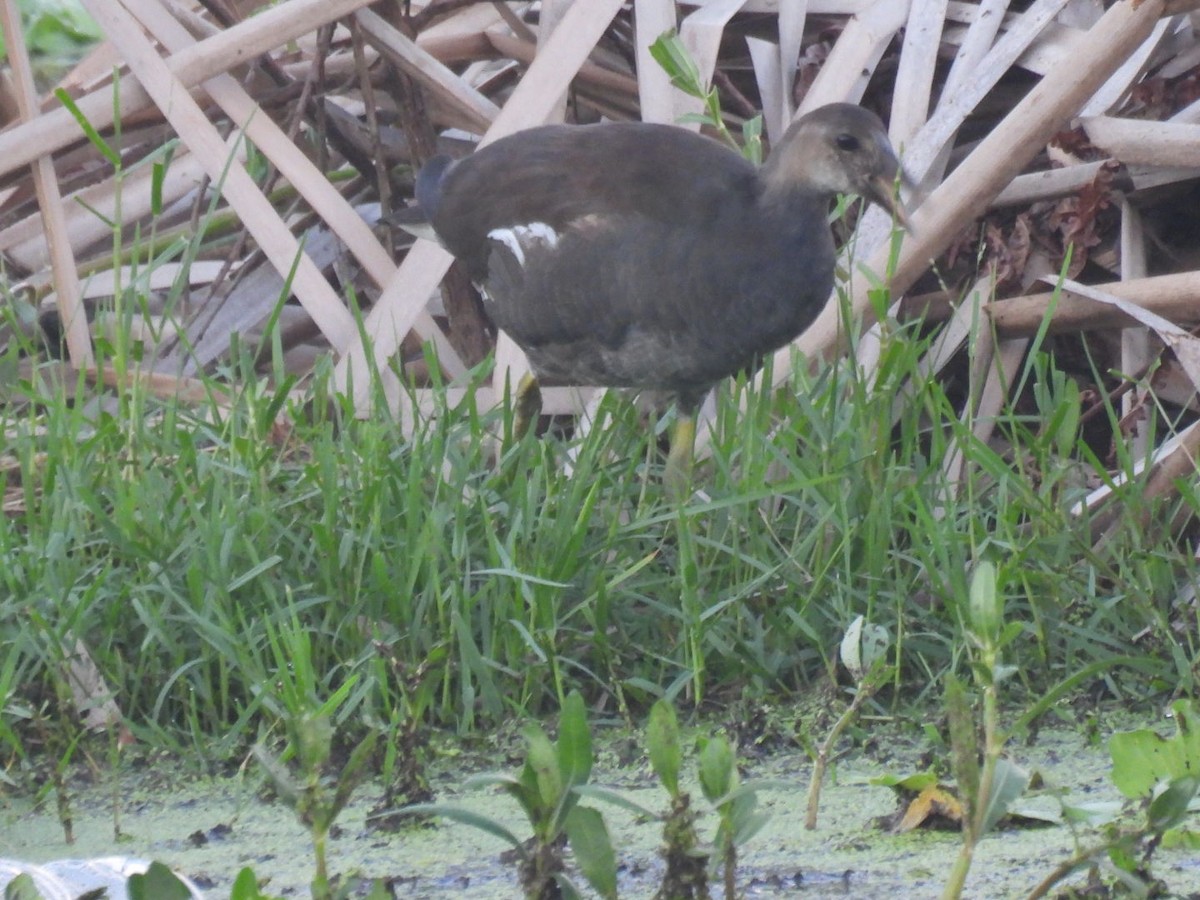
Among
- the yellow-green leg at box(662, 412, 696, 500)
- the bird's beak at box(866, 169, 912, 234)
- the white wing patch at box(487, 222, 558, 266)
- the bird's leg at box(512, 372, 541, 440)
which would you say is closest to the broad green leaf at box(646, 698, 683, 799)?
the yellow-green leg at box(662, 412, 696, 500)

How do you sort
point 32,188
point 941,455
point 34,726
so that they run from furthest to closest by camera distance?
point 32,188, point 941,455, point 34,726

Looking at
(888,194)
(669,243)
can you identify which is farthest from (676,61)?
(888,194)

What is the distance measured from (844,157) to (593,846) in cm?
185

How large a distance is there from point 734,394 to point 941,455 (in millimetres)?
593

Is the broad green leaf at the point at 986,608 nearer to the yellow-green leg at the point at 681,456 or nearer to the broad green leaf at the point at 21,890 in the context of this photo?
the broad green leaf at the point at 21,890

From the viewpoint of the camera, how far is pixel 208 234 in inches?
184

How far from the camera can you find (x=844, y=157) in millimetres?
3152

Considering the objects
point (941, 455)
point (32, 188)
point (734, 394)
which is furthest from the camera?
point (32, 188)

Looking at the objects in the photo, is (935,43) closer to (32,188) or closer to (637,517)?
(637,517)

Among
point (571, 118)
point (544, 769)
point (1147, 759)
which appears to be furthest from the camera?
point (571, 118)

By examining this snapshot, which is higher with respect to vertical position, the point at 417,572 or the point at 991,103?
the point at 991,103

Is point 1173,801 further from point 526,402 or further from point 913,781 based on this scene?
point 526,402

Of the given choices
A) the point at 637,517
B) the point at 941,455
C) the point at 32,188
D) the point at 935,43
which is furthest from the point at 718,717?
the point at 32,188

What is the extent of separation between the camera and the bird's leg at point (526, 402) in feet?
12.3
